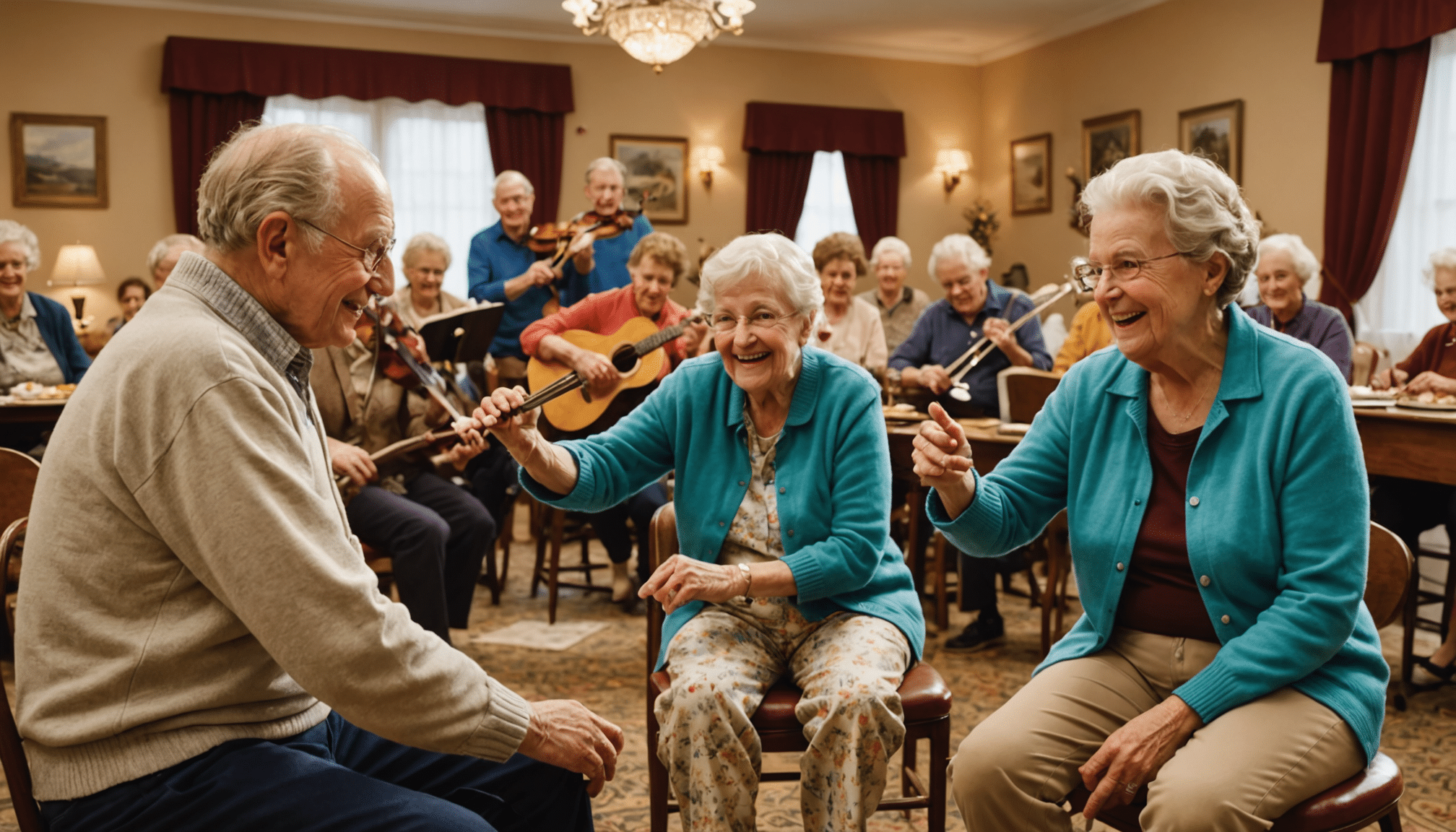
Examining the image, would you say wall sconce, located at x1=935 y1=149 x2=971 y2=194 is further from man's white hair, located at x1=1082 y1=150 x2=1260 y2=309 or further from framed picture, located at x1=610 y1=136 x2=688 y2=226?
man's white hair, located at x1=1082 y1=150 x2=1260 y2=309

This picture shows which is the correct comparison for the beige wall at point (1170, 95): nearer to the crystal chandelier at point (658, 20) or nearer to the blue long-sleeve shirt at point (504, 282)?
the crystal chandelier at point (658, 20)

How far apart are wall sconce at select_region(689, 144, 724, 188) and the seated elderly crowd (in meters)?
6.78

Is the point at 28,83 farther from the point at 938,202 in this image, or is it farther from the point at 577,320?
the point at 938,202

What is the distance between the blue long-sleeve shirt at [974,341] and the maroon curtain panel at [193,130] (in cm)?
540

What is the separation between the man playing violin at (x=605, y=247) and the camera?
17.0 feet

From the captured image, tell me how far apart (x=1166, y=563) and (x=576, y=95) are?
7.57 meters

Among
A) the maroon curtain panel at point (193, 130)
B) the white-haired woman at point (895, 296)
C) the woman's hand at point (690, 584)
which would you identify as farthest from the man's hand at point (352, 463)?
the maroon curtain panel at point (193, 130)

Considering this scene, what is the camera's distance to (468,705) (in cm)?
121

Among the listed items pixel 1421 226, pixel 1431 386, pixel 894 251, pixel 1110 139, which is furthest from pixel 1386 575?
pixel 1110 139

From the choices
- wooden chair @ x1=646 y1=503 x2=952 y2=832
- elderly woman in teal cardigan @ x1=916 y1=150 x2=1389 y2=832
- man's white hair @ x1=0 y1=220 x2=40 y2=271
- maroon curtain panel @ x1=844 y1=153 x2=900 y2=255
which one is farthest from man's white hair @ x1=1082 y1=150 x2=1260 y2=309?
maroon curtain panel @ x1=844 y1=153 x2=900 y2=255

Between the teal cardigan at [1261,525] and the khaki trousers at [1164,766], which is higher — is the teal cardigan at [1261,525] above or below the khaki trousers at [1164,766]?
above

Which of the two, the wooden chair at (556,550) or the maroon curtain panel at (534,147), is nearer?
the wooden chair at (556,550)

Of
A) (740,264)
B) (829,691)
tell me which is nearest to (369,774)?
(829,691)

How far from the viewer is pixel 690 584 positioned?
1730mm
